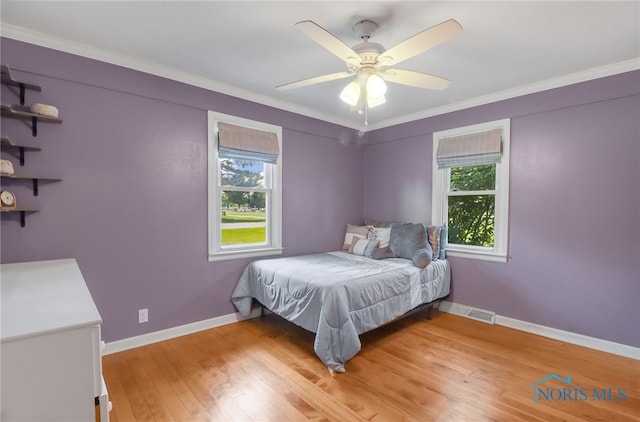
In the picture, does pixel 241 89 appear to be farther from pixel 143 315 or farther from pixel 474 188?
pixel 474 188

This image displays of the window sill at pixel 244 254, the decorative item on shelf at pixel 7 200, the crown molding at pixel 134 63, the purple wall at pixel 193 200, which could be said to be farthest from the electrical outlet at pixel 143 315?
the crown molding at pixel 134 63

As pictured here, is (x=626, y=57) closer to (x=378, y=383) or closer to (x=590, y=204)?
(x=590, y=204)

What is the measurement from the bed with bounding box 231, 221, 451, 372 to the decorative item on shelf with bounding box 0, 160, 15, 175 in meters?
1.98

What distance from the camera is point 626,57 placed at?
8.21 ft

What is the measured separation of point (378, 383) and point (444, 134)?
2.88 m

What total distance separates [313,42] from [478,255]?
9.18ft

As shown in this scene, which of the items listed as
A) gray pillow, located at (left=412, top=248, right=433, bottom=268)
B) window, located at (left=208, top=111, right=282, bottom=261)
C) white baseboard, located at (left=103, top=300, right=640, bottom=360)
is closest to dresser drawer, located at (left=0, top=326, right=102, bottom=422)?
white baseboard, located at (left=103, top=300, right=640, bottom=360)

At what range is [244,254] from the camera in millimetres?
3371

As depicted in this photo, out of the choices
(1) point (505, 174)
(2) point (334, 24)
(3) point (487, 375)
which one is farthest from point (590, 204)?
(2) point (334, 24)

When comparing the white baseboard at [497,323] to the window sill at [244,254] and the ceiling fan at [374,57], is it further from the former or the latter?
the ceiling fan at [374,57]

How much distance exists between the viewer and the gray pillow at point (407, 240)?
3.46 metres

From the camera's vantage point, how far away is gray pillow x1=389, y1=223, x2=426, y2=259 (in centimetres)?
346

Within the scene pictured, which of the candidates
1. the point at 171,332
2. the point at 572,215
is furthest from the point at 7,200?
the point at 572,215

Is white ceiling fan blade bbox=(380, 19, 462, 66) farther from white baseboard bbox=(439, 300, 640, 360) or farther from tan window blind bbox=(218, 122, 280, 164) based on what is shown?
white baseboard bbox=(439, 300, 640, 360)
